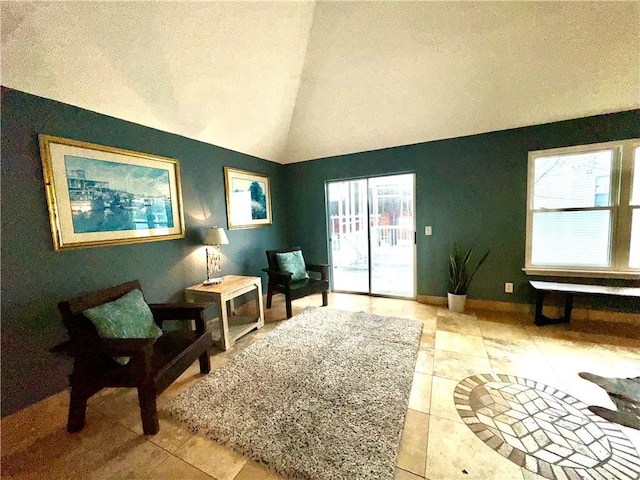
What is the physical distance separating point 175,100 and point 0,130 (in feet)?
3.85

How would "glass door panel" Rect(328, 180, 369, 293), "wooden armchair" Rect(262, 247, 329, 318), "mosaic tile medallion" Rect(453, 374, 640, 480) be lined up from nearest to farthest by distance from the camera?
"mosaic tile medallion" Rect(453, 374, 640, 480)
"wooden armchair" Rect(262, 247, 329, 318)
"glass door panel" Rect(328, 180, 369, 293)

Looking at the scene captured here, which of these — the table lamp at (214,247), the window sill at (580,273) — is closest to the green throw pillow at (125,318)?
the table lamp at (214,247)

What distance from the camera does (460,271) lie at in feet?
10.2

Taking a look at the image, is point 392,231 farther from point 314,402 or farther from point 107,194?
point 107,194

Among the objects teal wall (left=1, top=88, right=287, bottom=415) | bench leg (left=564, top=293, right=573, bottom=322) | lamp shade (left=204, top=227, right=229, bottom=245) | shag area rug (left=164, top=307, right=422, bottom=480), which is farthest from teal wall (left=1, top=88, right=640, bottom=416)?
shag area rug (left=164, top=307, right=422, bottom=480)

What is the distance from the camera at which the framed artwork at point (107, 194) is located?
1764mm

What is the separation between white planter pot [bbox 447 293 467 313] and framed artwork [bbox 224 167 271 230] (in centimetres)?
295

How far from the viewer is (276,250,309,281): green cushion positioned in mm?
3344

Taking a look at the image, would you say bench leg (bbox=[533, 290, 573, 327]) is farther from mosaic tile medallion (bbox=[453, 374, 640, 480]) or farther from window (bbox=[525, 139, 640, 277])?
mosaic tile medallion (bbox=[453, 374, 640, 480])

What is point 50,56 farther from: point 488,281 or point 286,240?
point 488,281

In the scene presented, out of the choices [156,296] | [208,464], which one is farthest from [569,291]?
[156,296]

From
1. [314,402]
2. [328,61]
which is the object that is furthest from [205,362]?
[328,61]

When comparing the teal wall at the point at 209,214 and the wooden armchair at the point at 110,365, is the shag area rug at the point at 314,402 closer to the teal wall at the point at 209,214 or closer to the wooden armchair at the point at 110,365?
the wooden armchair at the point at 110,365

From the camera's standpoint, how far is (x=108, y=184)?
2043 millimetres
